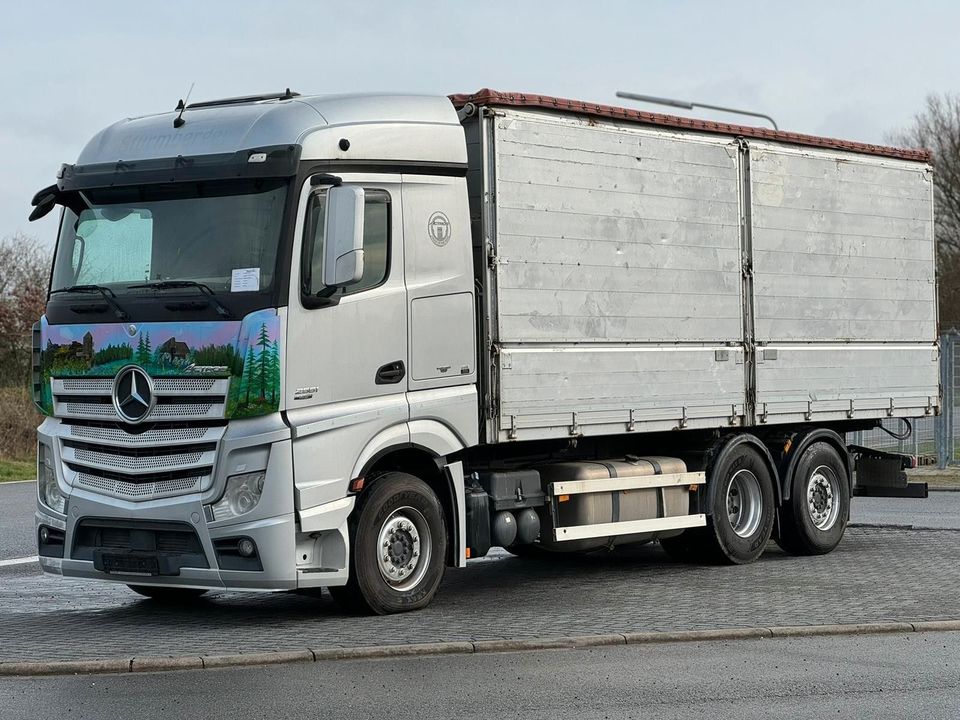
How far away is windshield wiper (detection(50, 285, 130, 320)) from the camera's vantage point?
9.95 meters

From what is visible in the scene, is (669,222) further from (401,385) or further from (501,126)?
(401,385)

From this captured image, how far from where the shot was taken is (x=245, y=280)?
9617 millimetres

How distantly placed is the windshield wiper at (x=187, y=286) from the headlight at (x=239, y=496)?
3.40 ft

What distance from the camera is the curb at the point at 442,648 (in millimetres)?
8211

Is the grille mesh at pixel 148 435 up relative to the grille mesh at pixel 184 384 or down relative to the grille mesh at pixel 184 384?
down

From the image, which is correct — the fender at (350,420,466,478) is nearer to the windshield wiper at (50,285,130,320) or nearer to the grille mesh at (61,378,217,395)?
the grille mesh at (61,378,217,395)

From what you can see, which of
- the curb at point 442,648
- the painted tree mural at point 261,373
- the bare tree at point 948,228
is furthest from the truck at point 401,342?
the bare tree at point 948,228

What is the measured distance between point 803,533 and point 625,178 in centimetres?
392

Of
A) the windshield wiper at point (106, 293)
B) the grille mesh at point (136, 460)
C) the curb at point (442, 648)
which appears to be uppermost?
the windshield wiper at point (106, 293)

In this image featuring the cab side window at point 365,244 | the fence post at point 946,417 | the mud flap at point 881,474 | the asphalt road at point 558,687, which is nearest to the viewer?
the asphalt road at point 558,687

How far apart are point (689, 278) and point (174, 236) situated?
15.5ft

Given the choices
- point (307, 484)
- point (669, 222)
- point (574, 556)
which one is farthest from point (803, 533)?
point (307, 484)

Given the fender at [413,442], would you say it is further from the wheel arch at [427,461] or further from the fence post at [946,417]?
the fence post at [946,417]

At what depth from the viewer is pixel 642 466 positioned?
12.5m
